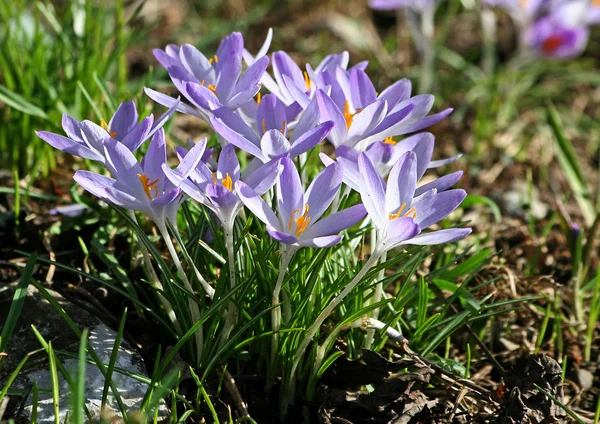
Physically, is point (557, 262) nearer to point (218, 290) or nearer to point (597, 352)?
point (597, 352)

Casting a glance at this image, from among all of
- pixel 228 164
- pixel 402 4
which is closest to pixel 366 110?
pixel 228 164

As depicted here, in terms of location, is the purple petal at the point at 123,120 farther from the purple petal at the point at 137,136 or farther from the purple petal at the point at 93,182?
the purple petal at the point at 93,182

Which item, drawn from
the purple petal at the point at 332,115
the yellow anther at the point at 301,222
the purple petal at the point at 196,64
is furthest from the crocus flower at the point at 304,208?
the purple petal at the point at 196,64

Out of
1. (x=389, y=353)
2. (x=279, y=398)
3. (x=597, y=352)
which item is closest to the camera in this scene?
(x=279, y=398)

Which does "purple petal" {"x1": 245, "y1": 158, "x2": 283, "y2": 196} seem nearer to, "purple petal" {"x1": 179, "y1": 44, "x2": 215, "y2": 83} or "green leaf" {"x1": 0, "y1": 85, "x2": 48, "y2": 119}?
"purple petal" {"x1": 179, "y1": 44, "x2": 215, "y2": 83}

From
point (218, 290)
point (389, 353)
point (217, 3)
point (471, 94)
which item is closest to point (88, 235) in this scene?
point (218, 290)
